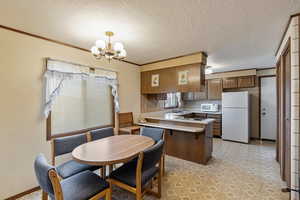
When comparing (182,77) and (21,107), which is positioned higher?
(182,77)

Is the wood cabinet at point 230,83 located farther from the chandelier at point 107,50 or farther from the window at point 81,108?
the chandelier at point 107,50

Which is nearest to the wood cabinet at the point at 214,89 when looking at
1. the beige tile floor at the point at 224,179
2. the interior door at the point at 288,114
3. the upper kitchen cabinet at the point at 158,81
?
the beige tile floor at the point at 224,179

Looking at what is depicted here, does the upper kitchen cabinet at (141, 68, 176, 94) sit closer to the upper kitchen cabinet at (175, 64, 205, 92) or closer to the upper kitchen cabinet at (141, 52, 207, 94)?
the upper kitchen cabinet at (141, 52, 207, 94)

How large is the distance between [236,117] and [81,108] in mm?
4479

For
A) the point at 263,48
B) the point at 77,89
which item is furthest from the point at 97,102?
the point at 263,48

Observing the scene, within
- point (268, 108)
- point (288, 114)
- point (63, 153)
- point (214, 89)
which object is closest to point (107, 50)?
point (63, 153)

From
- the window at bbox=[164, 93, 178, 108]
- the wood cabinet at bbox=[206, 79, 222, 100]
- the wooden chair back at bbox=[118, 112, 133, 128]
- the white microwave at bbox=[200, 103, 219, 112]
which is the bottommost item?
the wooden chair back at bbox=[118, 112, 133, 128]

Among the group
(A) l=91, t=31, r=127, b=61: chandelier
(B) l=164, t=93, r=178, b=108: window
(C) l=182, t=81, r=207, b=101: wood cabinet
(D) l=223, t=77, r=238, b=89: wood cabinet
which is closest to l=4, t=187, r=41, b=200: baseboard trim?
(A) l=91, t=31, r=127, b=61: chandelier

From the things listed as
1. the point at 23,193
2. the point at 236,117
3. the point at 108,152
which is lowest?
the point at 23,193

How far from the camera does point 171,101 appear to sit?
5.64m

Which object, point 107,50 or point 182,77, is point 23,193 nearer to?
point 107,50

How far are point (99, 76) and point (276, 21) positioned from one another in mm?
3021

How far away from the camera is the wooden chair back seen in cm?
362

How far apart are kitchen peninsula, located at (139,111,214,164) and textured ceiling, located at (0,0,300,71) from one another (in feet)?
5.38
